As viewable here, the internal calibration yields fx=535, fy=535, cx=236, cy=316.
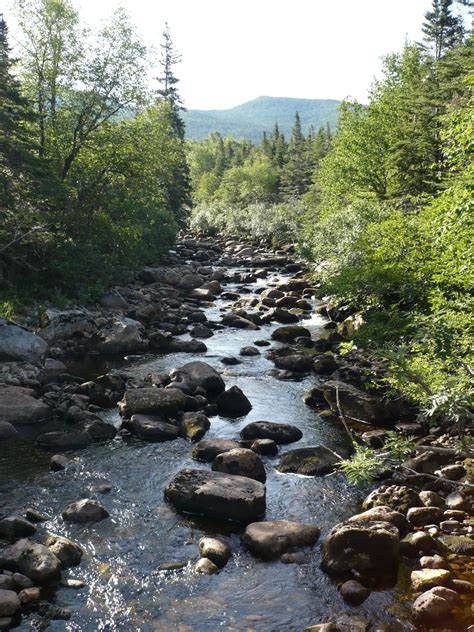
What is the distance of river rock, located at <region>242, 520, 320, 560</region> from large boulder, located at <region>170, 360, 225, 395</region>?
742 cm

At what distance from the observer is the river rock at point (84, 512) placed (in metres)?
9.28

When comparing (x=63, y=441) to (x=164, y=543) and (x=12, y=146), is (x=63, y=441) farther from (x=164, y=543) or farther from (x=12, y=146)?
(x=12, y=146)

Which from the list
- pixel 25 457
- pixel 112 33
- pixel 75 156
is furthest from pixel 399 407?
pixel 112 33

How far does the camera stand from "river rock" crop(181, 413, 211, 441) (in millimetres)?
13189

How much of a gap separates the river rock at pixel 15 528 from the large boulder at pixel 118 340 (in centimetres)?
1211

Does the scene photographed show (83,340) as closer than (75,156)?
Yes

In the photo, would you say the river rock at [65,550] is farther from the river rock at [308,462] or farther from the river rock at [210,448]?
the river rock at [308,462]

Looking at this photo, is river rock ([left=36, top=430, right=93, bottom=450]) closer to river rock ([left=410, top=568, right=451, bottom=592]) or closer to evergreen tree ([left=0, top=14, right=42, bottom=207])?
river rock ([left=410, top=568, right=451, bottom=592])

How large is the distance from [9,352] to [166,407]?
654 cm

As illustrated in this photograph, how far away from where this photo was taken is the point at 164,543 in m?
8.81

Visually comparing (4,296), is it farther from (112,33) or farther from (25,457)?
(112,33)

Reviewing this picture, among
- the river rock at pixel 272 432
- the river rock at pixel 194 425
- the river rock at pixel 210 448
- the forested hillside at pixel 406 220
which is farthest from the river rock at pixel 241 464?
the forested hillside at pixel 406 220

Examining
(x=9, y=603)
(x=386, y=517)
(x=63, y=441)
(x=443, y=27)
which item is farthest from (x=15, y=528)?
(x=443, y=27)

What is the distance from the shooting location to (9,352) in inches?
691
